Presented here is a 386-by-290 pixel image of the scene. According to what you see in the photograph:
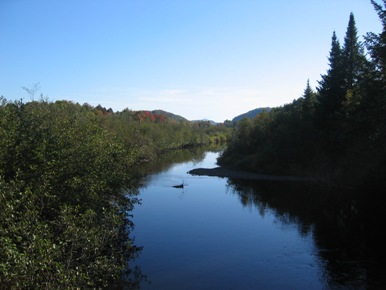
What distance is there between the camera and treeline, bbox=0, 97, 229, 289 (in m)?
10.5

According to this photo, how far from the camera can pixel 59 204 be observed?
53.1 ft

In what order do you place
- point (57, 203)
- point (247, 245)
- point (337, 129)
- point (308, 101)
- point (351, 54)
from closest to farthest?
point (57, 203) → point (247, 245) → point (337, 129) → point (351, 54) → point (308, 101)

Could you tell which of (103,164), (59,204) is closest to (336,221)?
(103,164)

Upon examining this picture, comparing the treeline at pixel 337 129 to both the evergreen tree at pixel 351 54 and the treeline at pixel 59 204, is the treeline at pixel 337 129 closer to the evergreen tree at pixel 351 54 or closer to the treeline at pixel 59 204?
the evergreen tree at pixel 351 54

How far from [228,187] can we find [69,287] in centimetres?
3782

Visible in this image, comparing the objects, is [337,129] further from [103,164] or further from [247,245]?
[103,164]

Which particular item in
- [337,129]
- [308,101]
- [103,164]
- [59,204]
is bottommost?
[59,204]

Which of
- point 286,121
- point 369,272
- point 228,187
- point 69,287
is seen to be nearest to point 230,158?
point 286,121

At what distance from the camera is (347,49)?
159ft

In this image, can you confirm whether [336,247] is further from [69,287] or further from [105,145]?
[69,287]

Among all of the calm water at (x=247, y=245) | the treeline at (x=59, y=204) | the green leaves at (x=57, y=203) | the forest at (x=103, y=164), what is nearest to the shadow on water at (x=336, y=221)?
the calm water at (x=247, y=245)

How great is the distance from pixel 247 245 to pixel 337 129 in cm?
2895

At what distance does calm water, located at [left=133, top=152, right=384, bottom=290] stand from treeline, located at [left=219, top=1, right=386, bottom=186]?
270 inches

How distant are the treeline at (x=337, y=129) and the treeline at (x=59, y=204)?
21.6 metres
